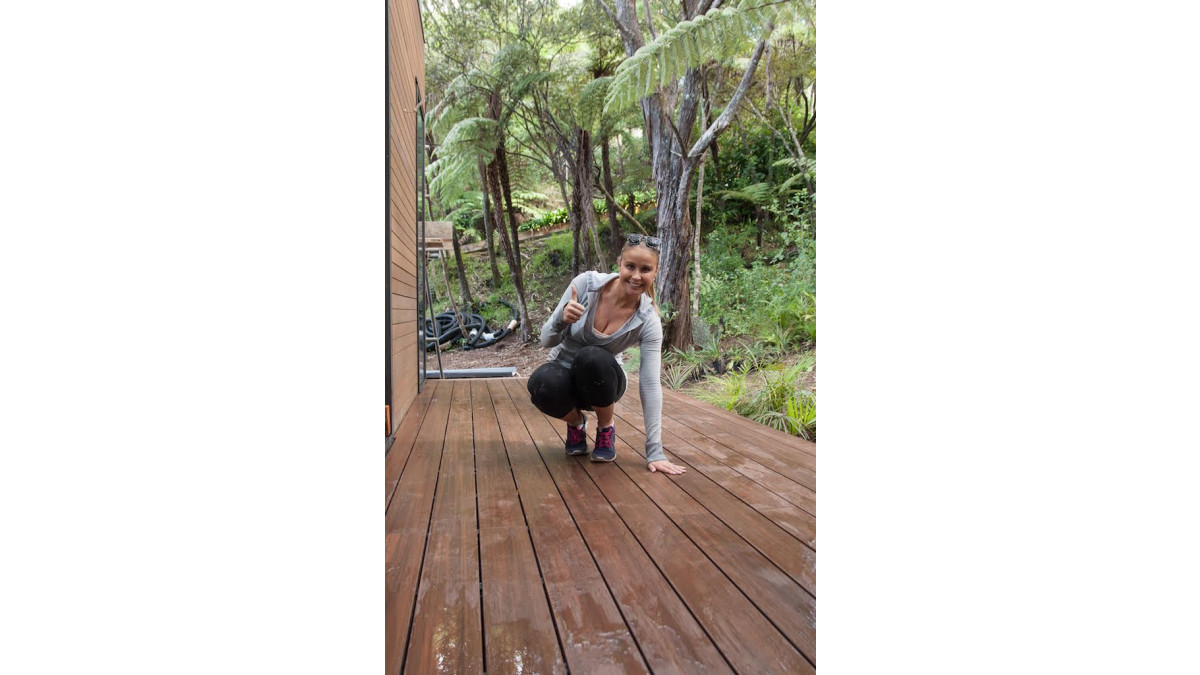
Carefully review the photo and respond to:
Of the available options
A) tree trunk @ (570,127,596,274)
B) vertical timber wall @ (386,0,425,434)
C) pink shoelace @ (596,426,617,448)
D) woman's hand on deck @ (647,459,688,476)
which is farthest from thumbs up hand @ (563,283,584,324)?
tree trunk @ (570,127,596,274)

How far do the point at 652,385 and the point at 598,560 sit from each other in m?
0.74

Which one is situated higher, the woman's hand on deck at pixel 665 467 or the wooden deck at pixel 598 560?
the woman's hand on deck at pixel 665 467

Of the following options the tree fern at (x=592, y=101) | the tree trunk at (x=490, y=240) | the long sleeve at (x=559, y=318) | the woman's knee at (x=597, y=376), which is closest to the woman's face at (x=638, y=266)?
the long sleeve at (x=559, y=318)

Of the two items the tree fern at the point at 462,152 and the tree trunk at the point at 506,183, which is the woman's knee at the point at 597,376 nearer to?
the tree fern at the point at 462,152

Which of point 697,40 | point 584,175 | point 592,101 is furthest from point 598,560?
point 584,175

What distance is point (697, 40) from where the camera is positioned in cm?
389

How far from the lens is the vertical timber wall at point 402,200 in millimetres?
2469

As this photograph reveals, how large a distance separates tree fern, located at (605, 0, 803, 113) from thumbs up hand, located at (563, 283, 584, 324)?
2.31 meters

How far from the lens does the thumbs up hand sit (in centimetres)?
199
